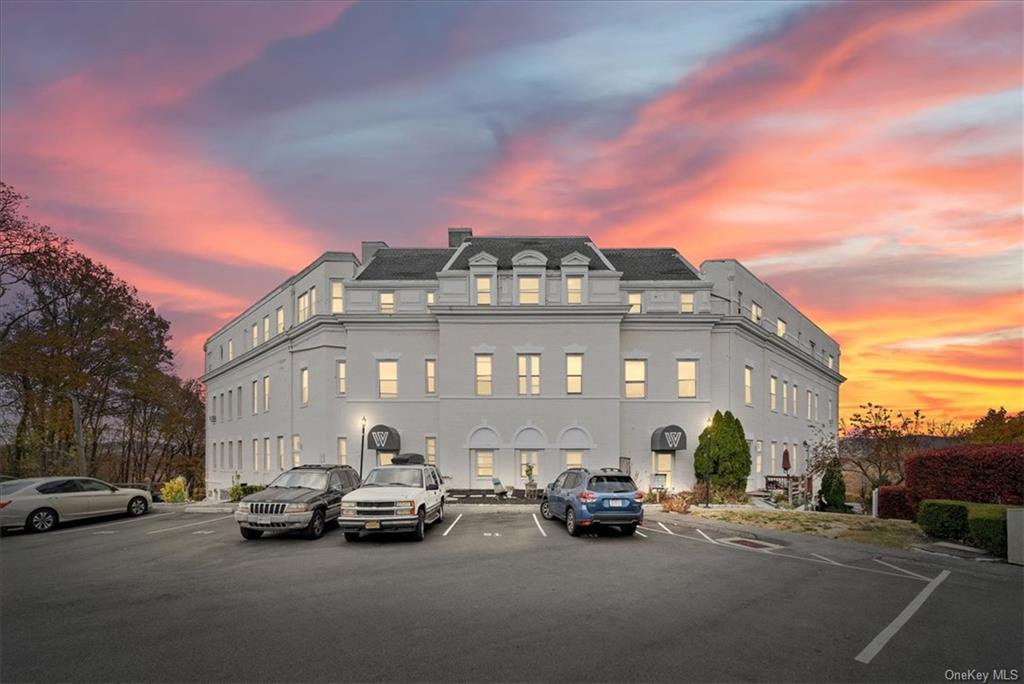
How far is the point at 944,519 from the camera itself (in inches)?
659

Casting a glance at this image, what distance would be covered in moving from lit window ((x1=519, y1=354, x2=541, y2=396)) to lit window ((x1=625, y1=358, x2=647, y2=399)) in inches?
190

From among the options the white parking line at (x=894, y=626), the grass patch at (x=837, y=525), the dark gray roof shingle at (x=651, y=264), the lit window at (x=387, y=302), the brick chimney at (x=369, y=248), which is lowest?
the grass patch at (x=837, y=525)

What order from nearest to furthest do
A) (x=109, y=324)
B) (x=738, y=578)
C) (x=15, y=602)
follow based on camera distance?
(x=15, y=602), (x=738, y=578), (x=109, y=324)

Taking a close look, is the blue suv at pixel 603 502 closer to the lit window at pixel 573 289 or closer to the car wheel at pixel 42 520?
the car wheel at pixel 42 520

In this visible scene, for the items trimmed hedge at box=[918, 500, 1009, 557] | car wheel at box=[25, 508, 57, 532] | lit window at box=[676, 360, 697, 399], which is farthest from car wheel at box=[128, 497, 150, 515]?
lit window at box=[676, 360, 697, 399]

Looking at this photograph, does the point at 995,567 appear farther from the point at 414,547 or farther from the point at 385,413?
the point at 385,413

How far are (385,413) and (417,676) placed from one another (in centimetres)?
2981

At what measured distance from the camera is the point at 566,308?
35156mm

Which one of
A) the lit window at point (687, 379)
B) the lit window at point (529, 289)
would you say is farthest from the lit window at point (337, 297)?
the lit window at point (687, 379)

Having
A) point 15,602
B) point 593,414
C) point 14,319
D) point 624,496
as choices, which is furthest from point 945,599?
point 14,319

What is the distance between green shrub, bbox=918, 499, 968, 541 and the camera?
644 inches

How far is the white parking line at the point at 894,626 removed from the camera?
8.08m

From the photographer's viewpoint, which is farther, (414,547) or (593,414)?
(593,414)

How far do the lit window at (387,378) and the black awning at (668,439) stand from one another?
538 inches
